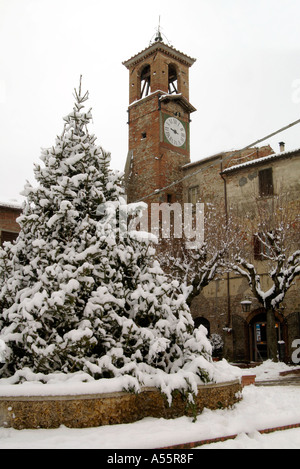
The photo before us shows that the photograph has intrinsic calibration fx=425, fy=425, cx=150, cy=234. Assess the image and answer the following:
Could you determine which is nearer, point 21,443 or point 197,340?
point 21,443

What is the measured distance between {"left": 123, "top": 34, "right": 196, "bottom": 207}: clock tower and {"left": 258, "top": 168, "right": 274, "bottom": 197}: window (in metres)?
5.63

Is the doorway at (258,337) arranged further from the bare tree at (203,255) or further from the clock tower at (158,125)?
the clock tower at (158,125)

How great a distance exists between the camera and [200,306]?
23.5 m

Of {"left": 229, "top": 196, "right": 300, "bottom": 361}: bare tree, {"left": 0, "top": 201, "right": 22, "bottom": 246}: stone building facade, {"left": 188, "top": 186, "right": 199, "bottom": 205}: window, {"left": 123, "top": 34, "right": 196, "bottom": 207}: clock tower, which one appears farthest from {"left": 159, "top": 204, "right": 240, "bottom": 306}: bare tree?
{"left": 0, "top": 201, "right": 22, "bottom": 246}: stone building facade

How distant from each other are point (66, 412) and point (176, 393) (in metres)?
1.52

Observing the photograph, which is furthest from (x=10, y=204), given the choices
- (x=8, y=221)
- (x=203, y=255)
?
(x=203, y=255)

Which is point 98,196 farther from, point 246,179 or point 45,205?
point 246,179

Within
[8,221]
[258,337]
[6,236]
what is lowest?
[258,337]

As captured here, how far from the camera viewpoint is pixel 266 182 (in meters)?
21.7

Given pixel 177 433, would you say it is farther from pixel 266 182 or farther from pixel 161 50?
pixel 161 50

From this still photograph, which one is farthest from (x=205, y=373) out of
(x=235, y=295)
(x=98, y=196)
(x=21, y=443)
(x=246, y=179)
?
(x=246, y=179)

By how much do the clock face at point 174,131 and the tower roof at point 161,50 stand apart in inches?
174

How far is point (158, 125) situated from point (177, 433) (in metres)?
22.9

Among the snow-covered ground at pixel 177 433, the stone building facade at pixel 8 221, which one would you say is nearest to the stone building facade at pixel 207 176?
the stone building facade at pixel 8 221
